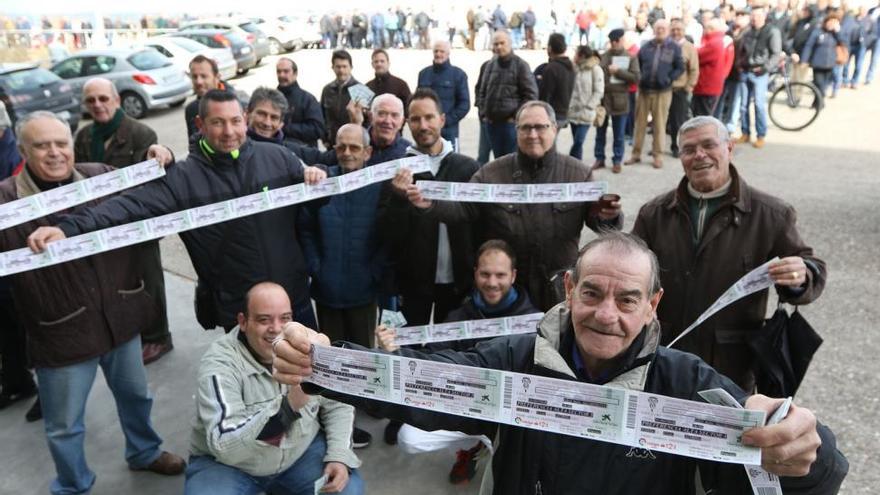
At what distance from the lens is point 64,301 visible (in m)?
3.58

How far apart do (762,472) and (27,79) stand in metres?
16.0

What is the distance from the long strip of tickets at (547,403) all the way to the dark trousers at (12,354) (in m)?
3.87

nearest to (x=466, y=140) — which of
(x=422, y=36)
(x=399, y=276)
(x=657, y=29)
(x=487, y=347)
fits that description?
(x=657, y=29)

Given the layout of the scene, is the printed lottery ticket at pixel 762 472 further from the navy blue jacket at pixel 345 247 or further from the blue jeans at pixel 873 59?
the blue jeans at pixel 873 59

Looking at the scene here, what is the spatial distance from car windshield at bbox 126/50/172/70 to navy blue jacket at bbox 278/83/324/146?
1124cm

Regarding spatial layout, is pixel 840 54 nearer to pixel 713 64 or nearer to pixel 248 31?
pixel 713 64

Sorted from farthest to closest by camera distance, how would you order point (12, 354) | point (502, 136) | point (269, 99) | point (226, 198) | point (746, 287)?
point (502, 136) < point (269, 99) < point (12, 354) < point (226, 198) < point (746, 287)

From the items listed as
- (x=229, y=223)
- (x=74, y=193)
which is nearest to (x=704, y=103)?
(x=229, y=223)

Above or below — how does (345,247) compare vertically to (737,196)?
below

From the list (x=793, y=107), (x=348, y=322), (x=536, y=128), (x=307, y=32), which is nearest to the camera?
(x=536, y=128)

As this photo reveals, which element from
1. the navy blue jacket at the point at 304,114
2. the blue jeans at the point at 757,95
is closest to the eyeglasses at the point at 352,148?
the navy blue jacket at the point at 304,114

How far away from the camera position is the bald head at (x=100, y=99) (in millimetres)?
5230

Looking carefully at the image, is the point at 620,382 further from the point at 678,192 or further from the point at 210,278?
the point at 210,278

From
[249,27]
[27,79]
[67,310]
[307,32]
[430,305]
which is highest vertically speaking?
[249,27]
